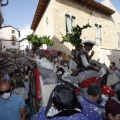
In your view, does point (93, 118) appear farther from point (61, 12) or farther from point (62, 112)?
point (61, 12)

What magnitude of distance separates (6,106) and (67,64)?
7.49ft

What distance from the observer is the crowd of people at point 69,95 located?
233 centimetres

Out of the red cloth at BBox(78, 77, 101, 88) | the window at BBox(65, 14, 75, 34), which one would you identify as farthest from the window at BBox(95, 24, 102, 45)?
the red cloth at BBox(78, 77, 101, 88)

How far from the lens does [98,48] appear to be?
18.3 m

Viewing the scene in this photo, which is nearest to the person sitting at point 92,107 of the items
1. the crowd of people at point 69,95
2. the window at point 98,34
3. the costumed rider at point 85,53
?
the crowd of people at point 69,95

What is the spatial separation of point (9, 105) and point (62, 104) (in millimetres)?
1890

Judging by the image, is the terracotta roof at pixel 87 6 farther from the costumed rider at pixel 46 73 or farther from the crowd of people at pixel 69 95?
the costumed rider at pixel 46 73

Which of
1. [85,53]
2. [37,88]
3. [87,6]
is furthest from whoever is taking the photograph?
[87,6]

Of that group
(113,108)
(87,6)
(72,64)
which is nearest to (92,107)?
(113,108)

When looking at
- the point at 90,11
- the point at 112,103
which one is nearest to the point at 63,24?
the point at 90,11

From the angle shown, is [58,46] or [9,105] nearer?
[9,105]

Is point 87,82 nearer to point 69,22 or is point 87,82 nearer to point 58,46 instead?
point 58,46

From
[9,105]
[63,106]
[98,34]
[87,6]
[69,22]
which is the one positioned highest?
[87,6]

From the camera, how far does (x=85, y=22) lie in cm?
1683
